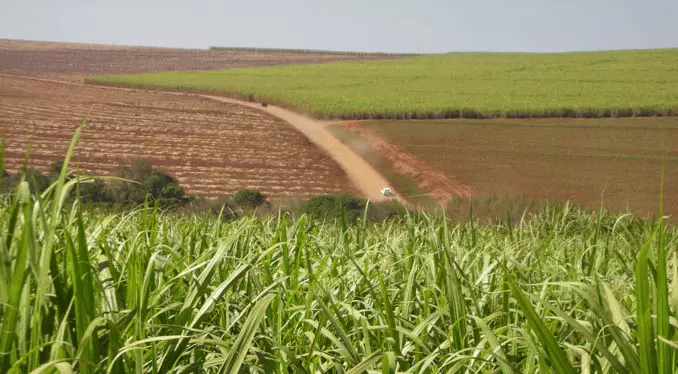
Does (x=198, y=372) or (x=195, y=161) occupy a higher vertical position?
(x=198, y=372)

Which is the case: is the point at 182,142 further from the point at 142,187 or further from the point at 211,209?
the point at 211,209

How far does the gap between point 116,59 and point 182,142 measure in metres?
47.2

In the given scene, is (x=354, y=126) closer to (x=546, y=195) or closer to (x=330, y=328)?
(x=546, y=195)

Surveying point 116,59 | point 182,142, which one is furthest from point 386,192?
point 116,59

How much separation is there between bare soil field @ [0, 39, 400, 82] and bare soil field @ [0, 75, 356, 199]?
19.6 meters

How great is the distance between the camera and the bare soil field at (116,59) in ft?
205

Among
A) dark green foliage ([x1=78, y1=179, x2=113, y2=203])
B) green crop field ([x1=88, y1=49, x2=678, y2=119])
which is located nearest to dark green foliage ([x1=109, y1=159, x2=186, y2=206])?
dark green foliage ([x1=78, y1=179, x2=113, y2=203])

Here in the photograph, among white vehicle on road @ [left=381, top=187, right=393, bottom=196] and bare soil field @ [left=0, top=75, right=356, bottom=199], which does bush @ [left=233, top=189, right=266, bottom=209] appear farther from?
white vehicle on road @ [left=381, top=187, right=393, bottom=196]

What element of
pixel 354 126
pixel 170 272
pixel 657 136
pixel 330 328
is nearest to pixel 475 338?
pixel 330 328

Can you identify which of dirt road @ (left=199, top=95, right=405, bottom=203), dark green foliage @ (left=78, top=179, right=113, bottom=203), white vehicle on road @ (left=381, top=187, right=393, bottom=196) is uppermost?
dark green foliage @ (left=78, top=179, right=113, bottom=203)

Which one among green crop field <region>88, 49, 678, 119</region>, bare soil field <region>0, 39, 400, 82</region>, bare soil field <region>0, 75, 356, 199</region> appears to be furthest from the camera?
bare soil field <region>0, 39, 400, 82</region>

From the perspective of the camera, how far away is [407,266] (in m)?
2.59

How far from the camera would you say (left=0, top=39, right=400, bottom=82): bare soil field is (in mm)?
62406

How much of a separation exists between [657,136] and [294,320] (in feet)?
114
